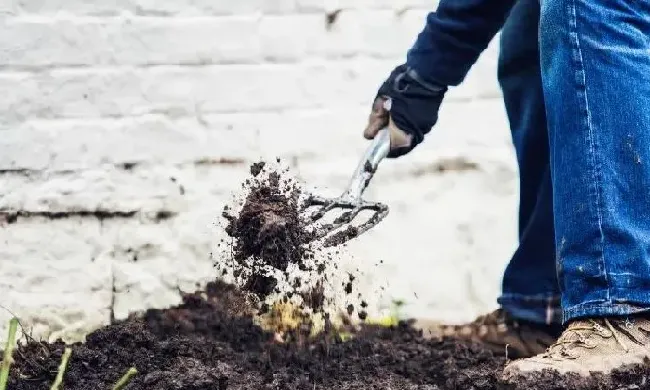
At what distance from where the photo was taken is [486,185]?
9.04ft

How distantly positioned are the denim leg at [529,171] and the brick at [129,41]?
71 centimetres

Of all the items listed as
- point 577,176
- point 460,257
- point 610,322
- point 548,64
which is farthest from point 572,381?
point 460,257

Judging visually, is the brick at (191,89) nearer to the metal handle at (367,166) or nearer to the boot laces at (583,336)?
the metal handle at (367,166)

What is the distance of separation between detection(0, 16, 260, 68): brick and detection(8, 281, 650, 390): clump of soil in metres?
0.63

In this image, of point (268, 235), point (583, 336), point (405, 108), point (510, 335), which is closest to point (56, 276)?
point (268, 235)

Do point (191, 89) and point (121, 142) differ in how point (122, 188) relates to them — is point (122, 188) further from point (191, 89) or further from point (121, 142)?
point (191, 89)

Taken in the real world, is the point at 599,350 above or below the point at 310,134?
below

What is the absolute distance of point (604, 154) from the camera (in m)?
1.67

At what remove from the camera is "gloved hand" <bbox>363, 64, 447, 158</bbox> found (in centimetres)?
219

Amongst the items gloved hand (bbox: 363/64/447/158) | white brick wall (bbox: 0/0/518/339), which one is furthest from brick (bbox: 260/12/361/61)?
gloved hand (bbox: 363/64/447/158)

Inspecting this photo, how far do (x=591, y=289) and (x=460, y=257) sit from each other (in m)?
1.06

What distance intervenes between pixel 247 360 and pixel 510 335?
0.65m

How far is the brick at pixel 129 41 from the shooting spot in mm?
2523

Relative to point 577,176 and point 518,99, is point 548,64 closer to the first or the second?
point 577,176
